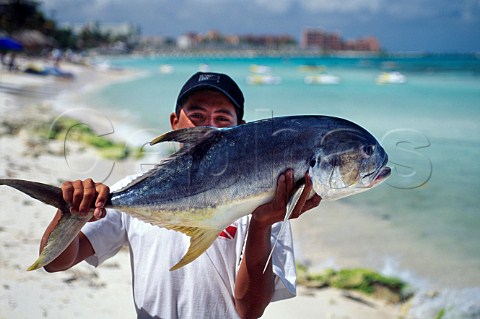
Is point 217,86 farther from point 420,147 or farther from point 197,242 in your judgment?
point 420,147

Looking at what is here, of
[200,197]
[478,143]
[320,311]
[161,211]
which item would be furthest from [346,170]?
[478,143]

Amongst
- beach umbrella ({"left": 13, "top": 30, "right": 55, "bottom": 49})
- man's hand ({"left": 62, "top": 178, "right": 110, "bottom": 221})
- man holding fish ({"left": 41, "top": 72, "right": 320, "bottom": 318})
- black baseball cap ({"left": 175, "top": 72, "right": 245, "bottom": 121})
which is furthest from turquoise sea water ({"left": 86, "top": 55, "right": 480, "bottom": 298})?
beach umbrella ({"left": 13, "top": 30, "right": 55, "bottom": 49})

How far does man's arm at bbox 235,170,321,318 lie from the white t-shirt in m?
0.08

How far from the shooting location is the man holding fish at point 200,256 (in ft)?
6.56

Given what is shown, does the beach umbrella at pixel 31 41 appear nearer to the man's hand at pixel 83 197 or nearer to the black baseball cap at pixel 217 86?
the black baseball cap at pixel 217 86

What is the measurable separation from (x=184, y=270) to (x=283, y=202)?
24.0 inches

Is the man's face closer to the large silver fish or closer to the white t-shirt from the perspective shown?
the large silver fish

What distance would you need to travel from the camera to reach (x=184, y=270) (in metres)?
2.13

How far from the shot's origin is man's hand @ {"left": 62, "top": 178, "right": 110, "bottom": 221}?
1.88 metres

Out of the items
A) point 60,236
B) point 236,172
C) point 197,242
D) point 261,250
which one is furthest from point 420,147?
point 60,236

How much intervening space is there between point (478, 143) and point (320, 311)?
13.0 m

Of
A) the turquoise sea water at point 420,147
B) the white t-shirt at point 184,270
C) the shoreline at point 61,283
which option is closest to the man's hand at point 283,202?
the white t-shirt at point 184,270

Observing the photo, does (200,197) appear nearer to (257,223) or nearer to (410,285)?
(257,223)

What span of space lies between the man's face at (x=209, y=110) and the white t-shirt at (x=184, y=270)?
0.48 metres
